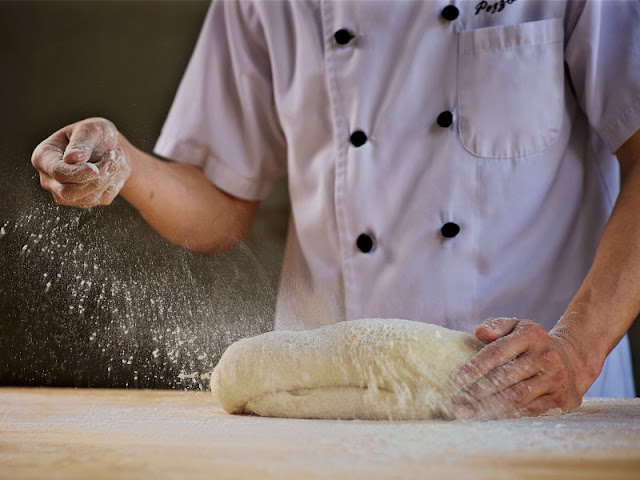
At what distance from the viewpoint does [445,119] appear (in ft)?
3.75

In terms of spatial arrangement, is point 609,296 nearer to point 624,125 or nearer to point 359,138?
point 624,125

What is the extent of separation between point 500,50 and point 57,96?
753 millimetres

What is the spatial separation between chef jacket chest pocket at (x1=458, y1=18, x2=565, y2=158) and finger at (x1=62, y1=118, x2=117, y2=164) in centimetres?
61

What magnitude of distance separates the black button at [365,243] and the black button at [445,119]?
0.80 ft

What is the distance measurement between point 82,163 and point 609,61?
90cm

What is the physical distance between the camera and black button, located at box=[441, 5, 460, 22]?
1153 millimetres

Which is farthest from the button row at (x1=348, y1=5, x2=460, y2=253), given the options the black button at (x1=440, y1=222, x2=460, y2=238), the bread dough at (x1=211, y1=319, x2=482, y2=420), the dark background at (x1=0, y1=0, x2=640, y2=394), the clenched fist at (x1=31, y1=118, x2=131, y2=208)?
the clenched fist at (x1=31, y1=118, x2=131, y2=208)

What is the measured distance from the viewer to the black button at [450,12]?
3.78ft

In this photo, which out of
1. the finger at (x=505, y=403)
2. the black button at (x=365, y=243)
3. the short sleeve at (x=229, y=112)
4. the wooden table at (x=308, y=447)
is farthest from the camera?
the short sleeve at (x=229, y=112)

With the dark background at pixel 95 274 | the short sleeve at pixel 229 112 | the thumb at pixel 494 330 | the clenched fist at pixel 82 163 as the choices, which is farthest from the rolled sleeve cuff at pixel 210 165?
the thumb at pixel 494 330

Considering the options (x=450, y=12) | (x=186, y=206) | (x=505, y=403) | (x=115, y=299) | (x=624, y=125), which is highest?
(x=450, y=12)

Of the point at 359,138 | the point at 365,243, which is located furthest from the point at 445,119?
the point at 365,243

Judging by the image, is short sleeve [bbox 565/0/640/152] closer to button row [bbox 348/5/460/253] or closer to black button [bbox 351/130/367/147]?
button row [bbox 348/5/460/253]

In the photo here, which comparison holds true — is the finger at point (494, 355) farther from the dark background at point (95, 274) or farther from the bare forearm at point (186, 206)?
the bare forearm at point (186, 206)
